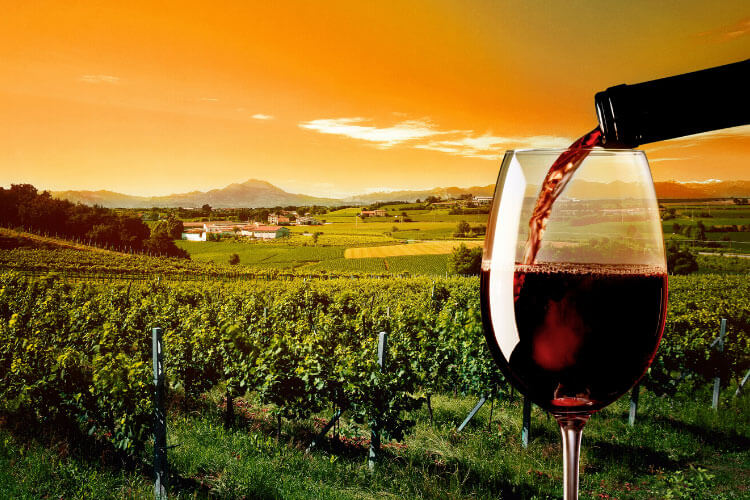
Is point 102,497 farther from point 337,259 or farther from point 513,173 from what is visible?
point 337,259

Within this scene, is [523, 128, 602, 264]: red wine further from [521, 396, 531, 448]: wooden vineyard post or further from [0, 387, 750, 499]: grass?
[521, 396, 531, 448]: wooden vineyard post

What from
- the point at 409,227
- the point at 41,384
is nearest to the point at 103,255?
the point at 409,227

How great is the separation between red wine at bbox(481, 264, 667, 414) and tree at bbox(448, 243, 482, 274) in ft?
153

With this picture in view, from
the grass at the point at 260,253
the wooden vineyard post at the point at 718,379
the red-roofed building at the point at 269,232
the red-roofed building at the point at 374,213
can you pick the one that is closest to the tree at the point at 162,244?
the grass at the point at 260,253

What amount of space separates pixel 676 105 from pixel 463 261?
1885 inches

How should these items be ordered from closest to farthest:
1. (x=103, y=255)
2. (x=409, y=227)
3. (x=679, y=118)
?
(x=679, y=118) < (x=103, y=255) < (x=409, y=227)

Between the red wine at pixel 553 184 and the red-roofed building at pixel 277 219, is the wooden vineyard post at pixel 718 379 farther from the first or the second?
the red-roofed building at pixel 277 219

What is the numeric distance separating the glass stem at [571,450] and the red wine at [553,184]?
17cm

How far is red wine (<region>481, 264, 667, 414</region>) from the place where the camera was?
0.63 m

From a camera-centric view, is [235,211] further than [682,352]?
Yes

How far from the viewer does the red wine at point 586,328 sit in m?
0.63

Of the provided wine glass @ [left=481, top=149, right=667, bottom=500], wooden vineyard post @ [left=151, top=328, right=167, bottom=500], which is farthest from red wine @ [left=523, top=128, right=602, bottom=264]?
wooden vineyard post @ [left=151, top=328, right=167, bottom=500]

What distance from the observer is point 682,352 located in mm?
9281

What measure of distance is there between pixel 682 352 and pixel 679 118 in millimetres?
9973
